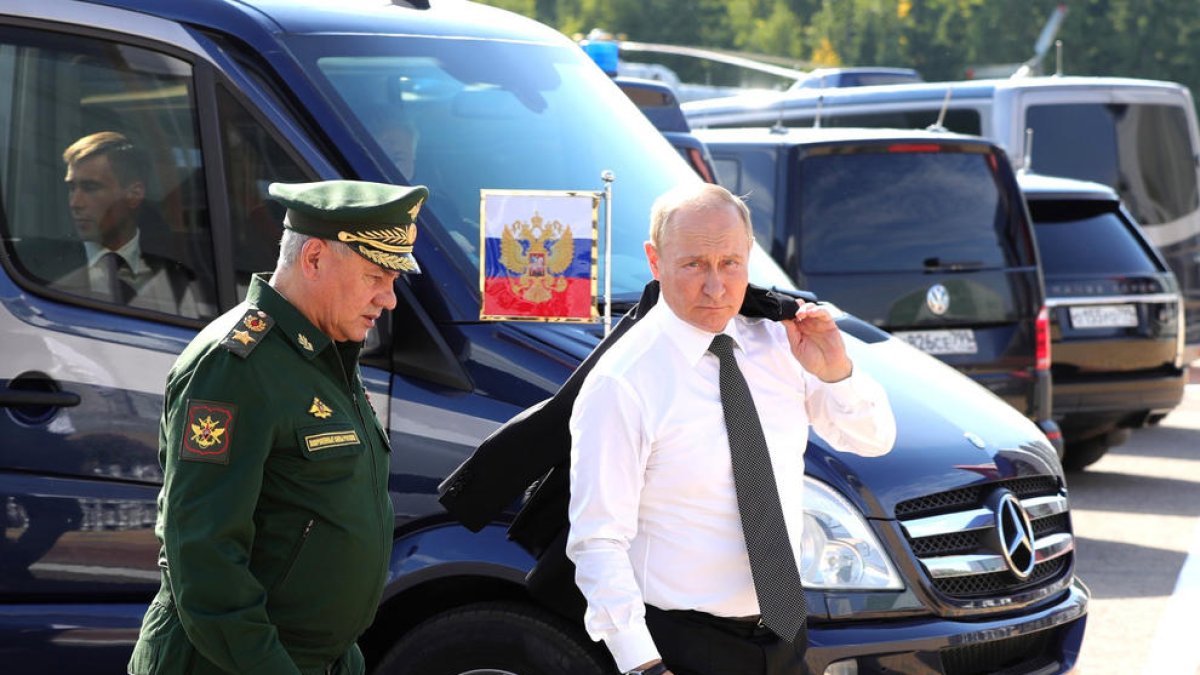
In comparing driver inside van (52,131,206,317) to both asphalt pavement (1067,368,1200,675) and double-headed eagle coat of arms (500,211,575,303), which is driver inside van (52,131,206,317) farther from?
asphalt pavement (1067,368,1200,675)

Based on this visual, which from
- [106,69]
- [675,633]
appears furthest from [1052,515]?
[106,69]

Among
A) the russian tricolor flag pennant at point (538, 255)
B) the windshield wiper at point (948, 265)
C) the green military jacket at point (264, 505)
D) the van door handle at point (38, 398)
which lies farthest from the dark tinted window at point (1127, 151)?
the green military jacket at point (264, 505)

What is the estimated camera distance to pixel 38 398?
466 centimetres

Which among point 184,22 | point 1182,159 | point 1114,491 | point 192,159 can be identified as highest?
point 184,22

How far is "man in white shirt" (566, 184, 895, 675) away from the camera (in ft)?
11.6

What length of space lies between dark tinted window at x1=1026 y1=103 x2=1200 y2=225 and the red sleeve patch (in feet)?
41.9

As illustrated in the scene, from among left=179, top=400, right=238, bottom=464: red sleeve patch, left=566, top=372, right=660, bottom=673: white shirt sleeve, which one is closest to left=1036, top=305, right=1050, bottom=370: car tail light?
left=566, top=372, right=660, bottom=673: white shirt sleeve

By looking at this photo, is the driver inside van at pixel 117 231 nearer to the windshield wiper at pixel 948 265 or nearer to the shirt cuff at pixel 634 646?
the shirt cuff at pixel 634 646

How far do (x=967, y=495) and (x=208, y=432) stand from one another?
2.47 m

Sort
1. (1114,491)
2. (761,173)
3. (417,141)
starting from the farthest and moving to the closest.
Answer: (1114,491) → (761,173) → (417,141)

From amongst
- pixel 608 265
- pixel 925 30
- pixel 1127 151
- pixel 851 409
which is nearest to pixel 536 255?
pixel 608 265

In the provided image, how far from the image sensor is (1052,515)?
5254 millimetres

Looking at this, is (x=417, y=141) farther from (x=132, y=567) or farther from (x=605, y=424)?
(x=605, y=424)

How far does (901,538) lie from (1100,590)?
387cm
